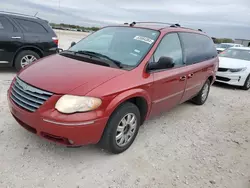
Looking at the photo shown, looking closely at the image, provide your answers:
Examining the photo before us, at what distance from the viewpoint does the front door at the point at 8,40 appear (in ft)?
20.7

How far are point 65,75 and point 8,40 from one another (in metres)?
4.52

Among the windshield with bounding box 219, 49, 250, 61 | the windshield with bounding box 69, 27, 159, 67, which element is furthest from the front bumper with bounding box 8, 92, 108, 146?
the windshield with bounding box 219, 49, 250, 61

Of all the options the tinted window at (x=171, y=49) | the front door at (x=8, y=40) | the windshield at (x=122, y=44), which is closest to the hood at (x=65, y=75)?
the windshield at (x=122, y=44)

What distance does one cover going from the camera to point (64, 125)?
8.11 ft

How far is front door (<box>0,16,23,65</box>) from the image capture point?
6.31 meters

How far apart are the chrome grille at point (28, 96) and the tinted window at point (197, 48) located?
270 centimetres

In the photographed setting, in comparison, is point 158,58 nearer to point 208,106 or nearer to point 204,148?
point 204,148

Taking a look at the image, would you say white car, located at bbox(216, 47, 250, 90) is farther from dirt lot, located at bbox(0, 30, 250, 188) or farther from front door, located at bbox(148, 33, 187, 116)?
front door, located at bbox(148, 33, 187, 116)

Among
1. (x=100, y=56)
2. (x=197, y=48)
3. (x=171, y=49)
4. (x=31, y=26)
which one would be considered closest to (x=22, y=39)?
(x=31, y=26)

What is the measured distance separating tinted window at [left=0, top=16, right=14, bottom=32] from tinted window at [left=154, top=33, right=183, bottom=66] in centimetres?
488

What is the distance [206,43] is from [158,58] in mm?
2432

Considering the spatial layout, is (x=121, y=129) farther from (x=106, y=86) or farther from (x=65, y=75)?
(x=65, y=75)

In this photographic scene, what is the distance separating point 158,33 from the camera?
3637 millimetres

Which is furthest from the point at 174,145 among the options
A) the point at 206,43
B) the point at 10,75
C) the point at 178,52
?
the point at 10,75
